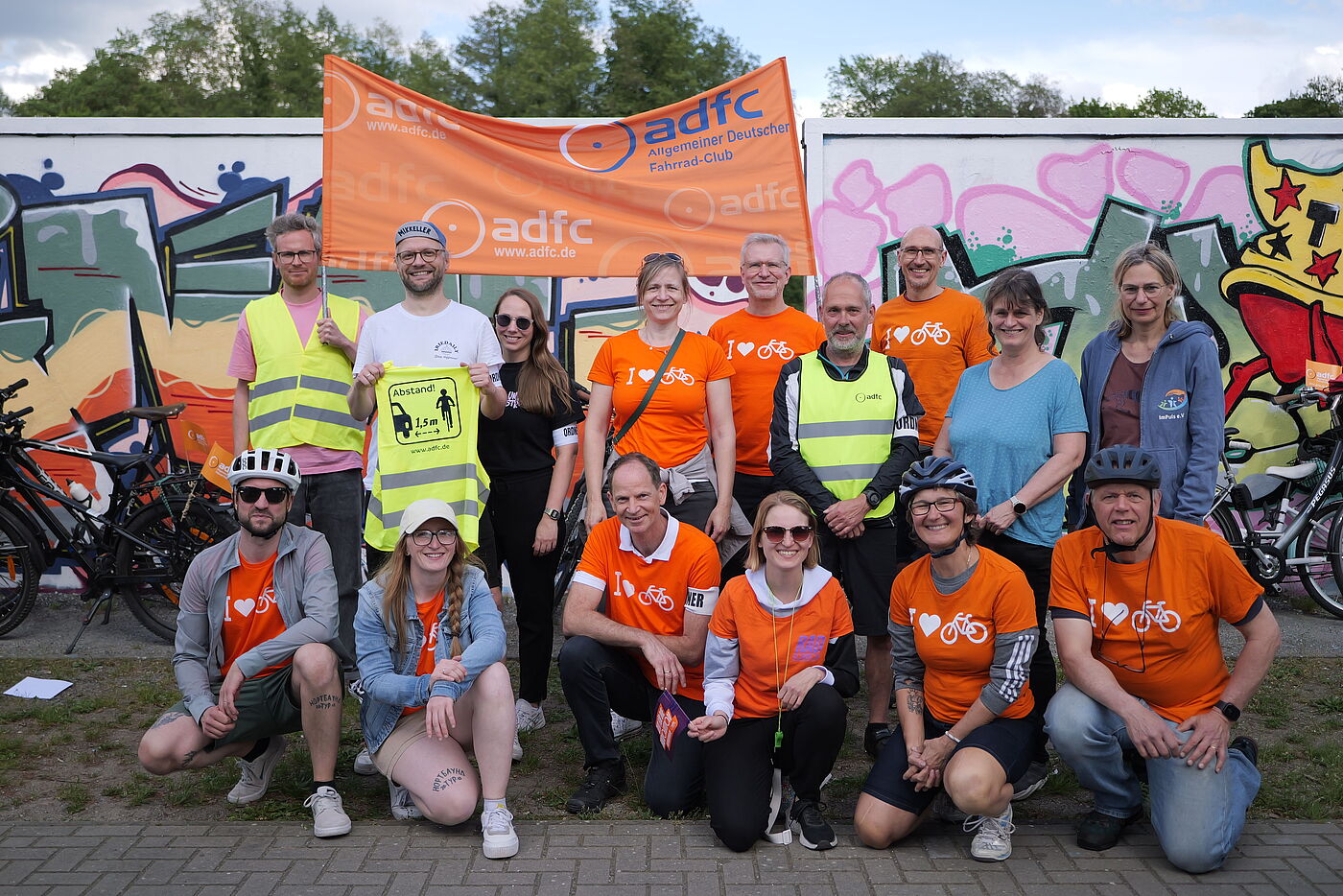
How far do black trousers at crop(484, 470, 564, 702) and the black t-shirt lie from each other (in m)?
0.05

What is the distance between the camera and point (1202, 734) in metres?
3.76

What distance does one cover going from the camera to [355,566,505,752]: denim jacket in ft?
13.3

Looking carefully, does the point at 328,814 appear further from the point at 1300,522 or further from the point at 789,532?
the point at 1300,522

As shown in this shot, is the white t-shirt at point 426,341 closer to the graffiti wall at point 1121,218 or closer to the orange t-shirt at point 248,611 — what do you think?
the orange t-shirt at point 248,611

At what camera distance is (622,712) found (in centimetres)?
463

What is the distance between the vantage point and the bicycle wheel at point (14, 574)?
21.5 feet

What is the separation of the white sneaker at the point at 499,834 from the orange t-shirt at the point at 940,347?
257 cm

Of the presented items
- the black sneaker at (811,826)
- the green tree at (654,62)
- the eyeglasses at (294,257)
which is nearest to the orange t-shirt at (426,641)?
the black sneaker at (811,826)

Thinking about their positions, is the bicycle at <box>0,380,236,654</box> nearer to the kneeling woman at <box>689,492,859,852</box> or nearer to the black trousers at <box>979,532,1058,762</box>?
the kneeling woman at <box>689,492,859,852</box>

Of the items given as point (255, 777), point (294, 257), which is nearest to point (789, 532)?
point (255, 777)

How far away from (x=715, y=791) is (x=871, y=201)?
16.2 feet

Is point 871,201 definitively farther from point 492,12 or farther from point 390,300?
point 492,12

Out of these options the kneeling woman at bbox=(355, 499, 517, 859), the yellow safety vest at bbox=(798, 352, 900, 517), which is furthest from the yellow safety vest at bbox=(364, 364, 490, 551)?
the yellow safety vest at bbox=(798, 352, 900, 517)

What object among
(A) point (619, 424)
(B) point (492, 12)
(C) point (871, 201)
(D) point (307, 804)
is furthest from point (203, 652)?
(B) point (492, 12)
